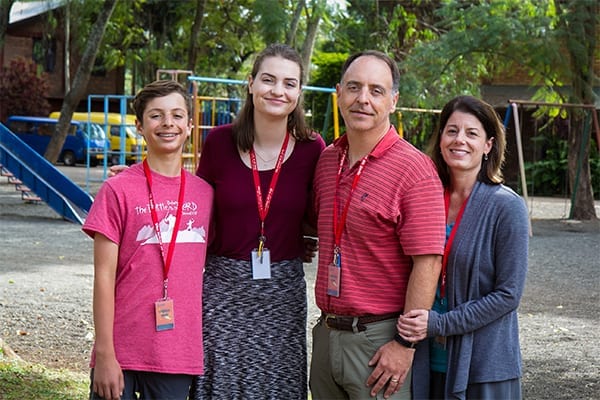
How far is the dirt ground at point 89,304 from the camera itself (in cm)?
685

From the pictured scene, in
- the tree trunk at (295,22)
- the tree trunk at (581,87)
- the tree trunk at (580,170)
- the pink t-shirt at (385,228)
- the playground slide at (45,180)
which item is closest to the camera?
Result: the pink t-shirt at (385,228)

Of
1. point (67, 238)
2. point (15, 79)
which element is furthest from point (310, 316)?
point (15, 79)

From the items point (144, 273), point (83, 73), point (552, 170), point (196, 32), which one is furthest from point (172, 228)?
point (552, 170)

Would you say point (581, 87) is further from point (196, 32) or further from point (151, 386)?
point (151, 386)

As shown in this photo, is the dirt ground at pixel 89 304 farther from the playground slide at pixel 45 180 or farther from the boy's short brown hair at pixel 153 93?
the boy's short brown hair at pixel 153 93

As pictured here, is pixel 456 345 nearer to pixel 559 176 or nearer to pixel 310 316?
pixel 310 316

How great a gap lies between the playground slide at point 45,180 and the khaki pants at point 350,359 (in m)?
13.2

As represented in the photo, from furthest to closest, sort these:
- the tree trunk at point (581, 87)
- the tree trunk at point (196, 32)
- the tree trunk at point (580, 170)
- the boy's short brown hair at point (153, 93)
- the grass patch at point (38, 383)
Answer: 1. the tree trunk at point (196, 32)
2. the tree trunk at point (580, 170)
3. the tree trunk at point (581, 87)
4. the grass patch at point (38, 383)
5. the boy's short brown hair at point (153, 93)

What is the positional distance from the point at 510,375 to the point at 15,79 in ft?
129

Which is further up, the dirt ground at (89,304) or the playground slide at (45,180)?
the playground slide at (45,180)

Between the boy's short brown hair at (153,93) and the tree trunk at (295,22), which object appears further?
the tree trunk at (295,22)

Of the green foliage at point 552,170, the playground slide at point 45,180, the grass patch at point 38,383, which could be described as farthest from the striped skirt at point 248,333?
the green foliage at point 552,170

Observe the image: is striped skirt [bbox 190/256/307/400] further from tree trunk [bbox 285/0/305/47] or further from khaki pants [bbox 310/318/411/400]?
tree trunk [bbox 285/0/305/47]

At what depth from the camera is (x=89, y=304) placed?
9008 mm
